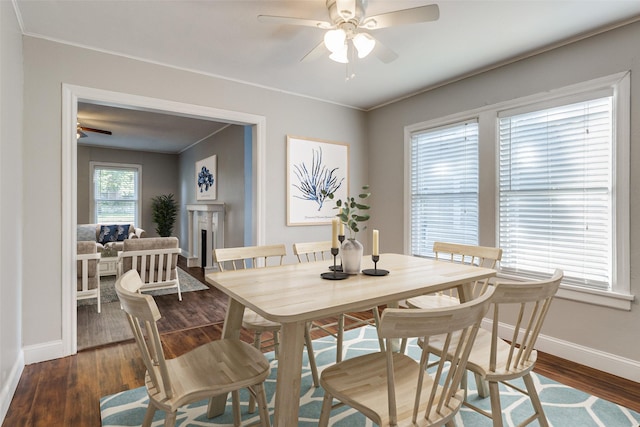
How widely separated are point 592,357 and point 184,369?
2753 mm

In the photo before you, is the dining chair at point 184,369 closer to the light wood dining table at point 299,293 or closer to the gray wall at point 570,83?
the light wood dining table at point 299,293

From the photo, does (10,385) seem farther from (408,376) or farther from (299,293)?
(408,376)

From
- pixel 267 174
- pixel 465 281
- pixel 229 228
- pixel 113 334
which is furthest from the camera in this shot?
pixel 229 228

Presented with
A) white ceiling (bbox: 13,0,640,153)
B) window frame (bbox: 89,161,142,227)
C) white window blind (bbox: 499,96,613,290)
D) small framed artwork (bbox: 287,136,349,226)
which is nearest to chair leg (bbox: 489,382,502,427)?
white window blind (bbox: 499,96,613,290)

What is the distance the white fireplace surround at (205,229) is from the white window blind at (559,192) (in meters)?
4.16

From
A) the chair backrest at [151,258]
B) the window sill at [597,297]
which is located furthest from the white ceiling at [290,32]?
the chair backrest at [151,258]

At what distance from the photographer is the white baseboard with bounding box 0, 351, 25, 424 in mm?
1820

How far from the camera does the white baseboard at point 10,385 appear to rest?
1.82m

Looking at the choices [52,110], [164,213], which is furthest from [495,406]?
[164,213]

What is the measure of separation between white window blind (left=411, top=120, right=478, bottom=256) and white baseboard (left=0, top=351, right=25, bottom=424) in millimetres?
3442

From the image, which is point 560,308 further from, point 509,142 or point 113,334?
point 113,334

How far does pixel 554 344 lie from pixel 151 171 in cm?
820

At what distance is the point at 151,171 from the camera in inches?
316

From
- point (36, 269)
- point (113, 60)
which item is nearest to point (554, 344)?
point (36, 269)
